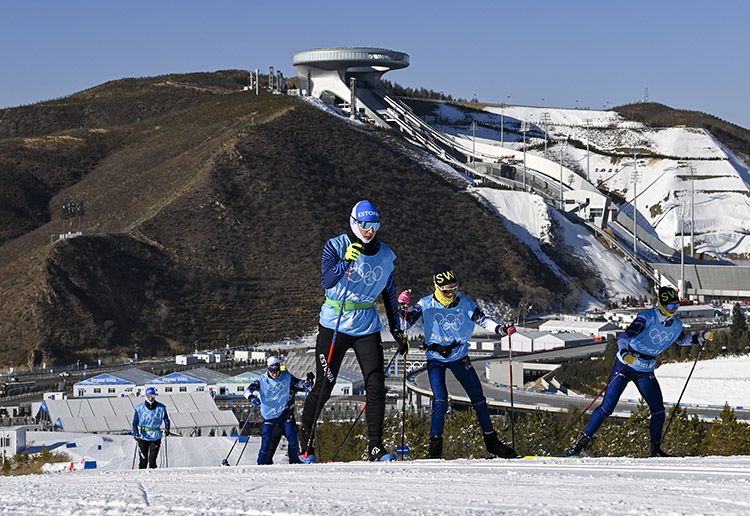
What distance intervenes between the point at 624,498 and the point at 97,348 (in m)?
67.2

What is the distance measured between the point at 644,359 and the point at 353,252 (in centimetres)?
397

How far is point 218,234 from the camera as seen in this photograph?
305ft

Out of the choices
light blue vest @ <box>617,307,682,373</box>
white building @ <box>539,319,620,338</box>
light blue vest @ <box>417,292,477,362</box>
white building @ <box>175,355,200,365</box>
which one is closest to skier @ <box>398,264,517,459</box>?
light blue vest @ <box>417,292,477,362</box>

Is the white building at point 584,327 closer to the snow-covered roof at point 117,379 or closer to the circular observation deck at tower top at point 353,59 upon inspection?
the snow-covered roof at point 117,379

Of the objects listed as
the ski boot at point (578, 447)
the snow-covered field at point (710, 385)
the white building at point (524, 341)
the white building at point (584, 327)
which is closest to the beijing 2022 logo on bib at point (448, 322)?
the ski boot at point (578, 447)

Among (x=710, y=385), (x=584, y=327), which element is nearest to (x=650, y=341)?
(x=710, y=385)

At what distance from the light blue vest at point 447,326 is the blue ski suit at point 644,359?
1811 millimetres

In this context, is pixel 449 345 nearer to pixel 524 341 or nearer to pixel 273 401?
pixel 273 401

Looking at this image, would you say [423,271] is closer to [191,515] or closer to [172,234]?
[172,234]

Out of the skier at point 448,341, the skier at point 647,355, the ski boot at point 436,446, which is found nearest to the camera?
the skier at point 448,341

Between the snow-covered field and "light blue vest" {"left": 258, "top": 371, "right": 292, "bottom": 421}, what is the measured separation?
32101mm

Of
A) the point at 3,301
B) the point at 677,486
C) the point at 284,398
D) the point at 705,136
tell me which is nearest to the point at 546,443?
the point at 284,398

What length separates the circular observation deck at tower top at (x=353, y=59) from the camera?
5037 inches

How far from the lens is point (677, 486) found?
28.2ft
